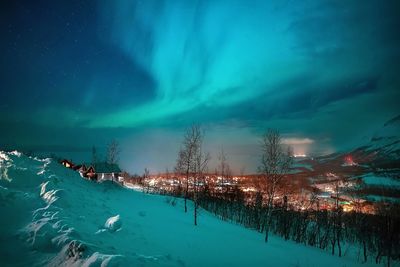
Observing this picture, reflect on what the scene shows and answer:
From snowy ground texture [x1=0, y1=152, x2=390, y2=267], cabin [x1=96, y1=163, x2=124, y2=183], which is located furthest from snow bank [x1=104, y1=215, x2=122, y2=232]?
cabin [x1=96, y1=163, x2=124, y2=183]

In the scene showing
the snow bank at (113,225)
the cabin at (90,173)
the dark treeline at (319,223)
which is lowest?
the dark treeline at (319,223)

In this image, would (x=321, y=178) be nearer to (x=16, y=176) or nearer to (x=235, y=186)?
(x=235, y=186)

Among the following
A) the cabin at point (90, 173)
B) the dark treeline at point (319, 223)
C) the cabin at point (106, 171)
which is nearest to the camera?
the dark treeline at point (319, 223)

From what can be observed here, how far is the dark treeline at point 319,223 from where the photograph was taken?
216ft

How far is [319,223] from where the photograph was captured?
74.0m

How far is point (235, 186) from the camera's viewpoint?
95812mm

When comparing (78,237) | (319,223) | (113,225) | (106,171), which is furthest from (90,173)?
(78,237)

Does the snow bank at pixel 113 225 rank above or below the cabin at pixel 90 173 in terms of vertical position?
below

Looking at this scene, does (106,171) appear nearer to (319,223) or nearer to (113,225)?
(319,223)

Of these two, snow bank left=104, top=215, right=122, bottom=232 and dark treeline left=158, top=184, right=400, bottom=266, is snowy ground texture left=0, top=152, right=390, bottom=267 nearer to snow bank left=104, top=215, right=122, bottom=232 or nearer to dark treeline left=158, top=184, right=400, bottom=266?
snow bank left=104, top=215, right=122, bottom=232

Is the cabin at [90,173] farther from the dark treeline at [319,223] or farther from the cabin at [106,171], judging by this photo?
the dark treeline at [319,223]

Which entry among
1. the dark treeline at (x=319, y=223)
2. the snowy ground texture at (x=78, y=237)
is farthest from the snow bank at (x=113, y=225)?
the dark treeline at (x=319, y=223)

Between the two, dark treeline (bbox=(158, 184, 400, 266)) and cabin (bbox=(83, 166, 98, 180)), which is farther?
cabin (bbox=(83, 166, 98, 180))

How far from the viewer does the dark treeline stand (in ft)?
216
